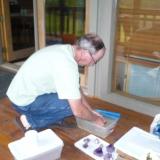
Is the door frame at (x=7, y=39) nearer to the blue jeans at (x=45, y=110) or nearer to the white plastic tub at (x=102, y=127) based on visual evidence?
the blue jeans at (x=45, y=110)

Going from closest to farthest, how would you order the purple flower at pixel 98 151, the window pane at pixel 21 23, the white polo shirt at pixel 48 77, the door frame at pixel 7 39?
the white polo shirt at pixel 48 77
the purple flower at pixel 98 151
the door frame at pixel 7 39
the window pane at pixel 21 23

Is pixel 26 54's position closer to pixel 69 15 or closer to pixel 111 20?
pixel 69 15

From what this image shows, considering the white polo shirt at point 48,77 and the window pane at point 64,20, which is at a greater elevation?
the window pane at point 64,20

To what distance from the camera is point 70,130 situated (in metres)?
2.08

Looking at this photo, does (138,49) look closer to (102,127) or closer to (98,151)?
(102,127)

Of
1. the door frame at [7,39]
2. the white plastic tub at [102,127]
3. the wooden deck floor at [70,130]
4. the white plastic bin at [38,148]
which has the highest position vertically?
the door frame at [7,39]

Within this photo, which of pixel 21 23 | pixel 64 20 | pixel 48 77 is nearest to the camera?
pixel 48 77

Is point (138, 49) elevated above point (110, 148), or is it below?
above

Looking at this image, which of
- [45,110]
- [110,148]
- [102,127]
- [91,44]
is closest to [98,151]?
[110,148]

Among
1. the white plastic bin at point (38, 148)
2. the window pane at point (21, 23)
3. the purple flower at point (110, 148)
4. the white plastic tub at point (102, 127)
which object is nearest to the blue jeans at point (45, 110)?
the white plastic tub at point (102, 127)

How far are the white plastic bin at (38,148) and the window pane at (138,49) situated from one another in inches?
46.1

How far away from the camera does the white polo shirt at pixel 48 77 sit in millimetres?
1594

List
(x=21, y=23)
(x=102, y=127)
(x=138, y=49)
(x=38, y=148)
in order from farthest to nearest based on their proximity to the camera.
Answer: (x=21, y=23) < (x=138, y=49) < (x=102, y=127) < (x=38, y=148)

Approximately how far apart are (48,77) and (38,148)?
48 centimetres
